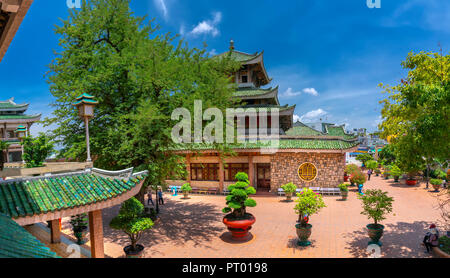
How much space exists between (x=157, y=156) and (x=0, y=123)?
3194 cm

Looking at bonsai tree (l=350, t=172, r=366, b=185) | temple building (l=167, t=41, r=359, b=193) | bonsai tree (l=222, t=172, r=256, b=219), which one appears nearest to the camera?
bonsai tree (l=222, t=172, r=256, b=219)

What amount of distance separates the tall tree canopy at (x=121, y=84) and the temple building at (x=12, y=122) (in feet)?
87.3

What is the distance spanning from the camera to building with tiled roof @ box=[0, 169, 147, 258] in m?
4.12

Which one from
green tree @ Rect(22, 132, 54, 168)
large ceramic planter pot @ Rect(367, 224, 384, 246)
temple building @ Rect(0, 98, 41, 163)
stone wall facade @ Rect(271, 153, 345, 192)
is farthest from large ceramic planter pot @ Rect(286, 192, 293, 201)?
temple building @ Rect(0, 98, 41, 163)

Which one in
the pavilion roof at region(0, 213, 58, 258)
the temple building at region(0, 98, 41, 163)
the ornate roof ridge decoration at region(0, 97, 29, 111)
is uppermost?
the ornate roof ridge decoration at region(0, 97, 29, 111)

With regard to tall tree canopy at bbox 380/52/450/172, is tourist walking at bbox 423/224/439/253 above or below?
below

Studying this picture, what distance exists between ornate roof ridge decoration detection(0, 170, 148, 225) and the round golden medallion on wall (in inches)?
578

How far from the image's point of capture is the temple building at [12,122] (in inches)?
1221

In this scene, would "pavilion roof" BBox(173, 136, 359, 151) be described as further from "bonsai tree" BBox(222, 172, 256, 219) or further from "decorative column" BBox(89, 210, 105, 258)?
"decorative column" BBox(89, 210, 105, 258)

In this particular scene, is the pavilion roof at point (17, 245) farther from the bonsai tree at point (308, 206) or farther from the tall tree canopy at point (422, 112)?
the tall tree canopy at point (422, 112)

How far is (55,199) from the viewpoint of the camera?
5.71m

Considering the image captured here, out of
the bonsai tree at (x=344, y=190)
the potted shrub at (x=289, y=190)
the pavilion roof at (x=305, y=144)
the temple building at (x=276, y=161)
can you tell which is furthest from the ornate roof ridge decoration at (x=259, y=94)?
the bonsai tree at (x=344, y=190)
